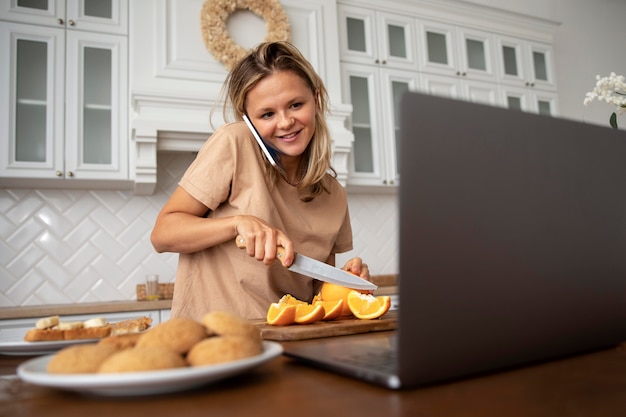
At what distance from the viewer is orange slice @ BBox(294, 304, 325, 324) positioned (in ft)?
2.76

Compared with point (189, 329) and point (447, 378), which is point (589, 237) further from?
point (189, 329)

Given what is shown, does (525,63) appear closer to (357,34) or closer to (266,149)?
(357,34)

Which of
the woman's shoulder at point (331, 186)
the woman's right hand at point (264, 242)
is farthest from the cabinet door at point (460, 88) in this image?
the woman's right hand at point (264, 242)

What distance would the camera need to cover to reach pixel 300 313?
2.82 feet

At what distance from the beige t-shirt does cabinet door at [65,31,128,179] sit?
1409 mm

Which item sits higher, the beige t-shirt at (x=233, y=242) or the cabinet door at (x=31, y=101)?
the cabinet door at (x=31, y=101)

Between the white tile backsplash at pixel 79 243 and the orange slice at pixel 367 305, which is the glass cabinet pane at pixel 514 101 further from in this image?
the orange slice at pixel 367 305

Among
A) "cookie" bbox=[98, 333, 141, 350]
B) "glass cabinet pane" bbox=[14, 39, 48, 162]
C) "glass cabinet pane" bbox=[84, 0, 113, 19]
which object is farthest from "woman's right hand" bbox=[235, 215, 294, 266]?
"glass cabinet pane" bbox=[84, 0, 113, 19]

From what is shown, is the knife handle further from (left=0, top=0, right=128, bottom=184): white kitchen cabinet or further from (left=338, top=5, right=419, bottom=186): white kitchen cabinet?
(left=338, top=5, right=419, bottom=186): white kitchen cabinet

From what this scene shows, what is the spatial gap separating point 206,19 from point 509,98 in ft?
7.37

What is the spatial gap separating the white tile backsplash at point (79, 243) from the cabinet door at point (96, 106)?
0.33 meters

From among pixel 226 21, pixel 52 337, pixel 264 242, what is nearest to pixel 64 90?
pixel 226 21

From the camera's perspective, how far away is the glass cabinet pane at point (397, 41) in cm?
328

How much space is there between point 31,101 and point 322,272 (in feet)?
6.86
